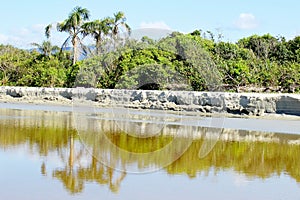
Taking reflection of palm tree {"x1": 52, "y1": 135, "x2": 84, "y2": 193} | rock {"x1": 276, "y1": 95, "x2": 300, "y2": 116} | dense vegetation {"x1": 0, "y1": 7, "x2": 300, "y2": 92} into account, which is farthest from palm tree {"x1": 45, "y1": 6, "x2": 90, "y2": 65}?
reflection of palm tree {"x1": 52, "y1": 135, "x2": 84, "y2": 193}

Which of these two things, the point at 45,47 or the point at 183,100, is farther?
the point at 45,47

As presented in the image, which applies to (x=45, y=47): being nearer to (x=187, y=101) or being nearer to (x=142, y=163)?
(x=187, y=101)

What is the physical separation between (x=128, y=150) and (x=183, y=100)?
1657 cm

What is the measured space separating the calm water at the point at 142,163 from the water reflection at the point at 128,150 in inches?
0.8

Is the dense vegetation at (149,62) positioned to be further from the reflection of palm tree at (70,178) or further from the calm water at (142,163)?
the reflection of palm tree at (70,178)

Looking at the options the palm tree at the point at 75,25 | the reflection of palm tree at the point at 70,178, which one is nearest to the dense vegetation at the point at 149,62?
the palm tree at the point at 75,25

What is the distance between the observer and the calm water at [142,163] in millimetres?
10172

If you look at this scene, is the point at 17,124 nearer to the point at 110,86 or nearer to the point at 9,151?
the point at 9,151

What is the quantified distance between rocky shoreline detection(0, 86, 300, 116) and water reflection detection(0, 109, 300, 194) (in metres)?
8.67

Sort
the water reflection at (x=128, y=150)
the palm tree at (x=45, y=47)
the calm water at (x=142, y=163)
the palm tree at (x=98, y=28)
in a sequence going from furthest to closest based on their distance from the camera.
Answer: the palm tree at (x=45, y=47)
the palm tree at (x=98, y=28)
the water reflection at (x=128, y=150)
the calm water at (x=142, y=163)

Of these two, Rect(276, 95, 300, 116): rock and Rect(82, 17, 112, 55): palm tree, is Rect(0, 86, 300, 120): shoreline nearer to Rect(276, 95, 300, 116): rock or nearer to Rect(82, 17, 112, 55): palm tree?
Rect(276, 95, 300, 116): rock

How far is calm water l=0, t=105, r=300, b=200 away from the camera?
33.4 ft

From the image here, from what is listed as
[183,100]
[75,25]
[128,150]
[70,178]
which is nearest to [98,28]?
[75,25]

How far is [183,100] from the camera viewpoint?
31.5 meters
